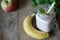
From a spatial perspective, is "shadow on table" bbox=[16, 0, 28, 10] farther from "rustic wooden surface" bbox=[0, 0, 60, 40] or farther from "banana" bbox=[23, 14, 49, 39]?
"banana" bbox=[23, 14, 49, 39]

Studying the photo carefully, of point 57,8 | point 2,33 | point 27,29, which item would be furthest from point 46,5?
point 2,33

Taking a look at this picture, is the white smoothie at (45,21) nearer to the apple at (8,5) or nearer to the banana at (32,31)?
the banana at (32,31)

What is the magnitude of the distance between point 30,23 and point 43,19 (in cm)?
9

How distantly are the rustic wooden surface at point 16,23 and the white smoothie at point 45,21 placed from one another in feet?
→ 0.19

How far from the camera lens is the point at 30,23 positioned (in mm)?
1081

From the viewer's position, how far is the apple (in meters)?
1.11


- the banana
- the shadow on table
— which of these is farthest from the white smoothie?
the shadow on table

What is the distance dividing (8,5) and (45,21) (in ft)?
0.76

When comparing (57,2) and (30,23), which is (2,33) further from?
(57,2)

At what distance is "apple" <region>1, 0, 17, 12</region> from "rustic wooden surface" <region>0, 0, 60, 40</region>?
24 mm

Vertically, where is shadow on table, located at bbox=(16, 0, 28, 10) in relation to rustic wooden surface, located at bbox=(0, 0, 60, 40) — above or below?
above

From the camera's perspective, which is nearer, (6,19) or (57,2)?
(57,2)

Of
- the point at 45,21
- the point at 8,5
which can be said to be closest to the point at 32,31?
the point at 45,21

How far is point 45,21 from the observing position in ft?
3.32
